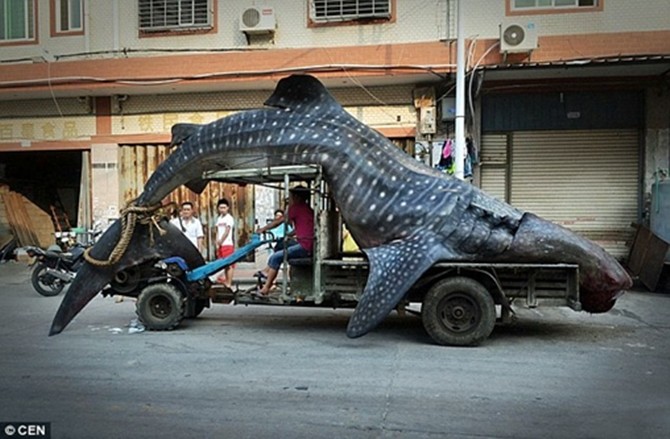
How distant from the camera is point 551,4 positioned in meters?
11.3

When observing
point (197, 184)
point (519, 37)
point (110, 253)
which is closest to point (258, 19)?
point (519, 37)

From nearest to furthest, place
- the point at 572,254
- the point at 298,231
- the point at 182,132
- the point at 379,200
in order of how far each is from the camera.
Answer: the point at 572,254 → the point at 379,200 → the point at 298,231 → the point at 182,132

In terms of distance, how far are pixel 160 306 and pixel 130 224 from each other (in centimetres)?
104

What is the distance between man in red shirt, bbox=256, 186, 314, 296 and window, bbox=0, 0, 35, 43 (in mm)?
9462

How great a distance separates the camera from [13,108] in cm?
1387

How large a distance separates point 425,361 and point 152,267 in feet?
11.6

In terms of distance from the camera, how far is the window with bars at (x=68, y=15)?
1316 cm

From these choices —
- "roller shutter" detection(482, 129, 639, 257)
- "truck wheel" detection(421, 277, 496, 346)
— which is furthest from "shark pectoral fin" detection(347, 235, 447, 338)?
"roller shutter" detection(482, 129, 639, 257)

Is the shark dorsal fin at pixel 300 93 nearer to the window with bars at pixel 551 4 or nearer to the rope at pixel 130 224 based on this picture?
the rope at pixel 130 224

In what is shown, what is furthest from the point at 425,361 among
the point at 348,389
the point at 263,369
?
the point at 263,369

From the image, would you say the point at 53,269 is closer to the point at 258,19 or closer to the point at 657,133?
the point at 258,19

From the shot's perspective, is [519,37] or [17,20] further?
[17,20]

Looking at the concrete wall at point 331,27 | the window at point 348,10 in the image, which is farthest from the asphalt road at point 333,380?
the window at point 348,10

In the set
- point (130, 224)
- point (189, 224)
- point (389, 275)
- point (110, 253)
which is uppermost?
point (130, 224)
